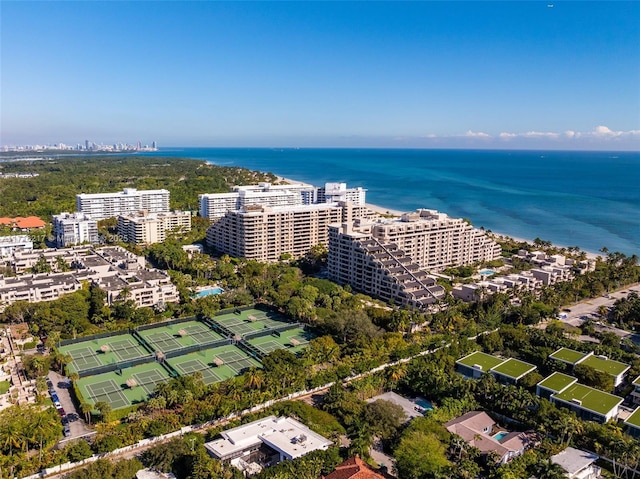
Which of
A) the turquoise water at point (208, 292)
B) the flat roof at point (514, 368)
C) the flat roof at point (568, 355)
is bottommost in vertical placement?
the flat roof at point (514, 368)

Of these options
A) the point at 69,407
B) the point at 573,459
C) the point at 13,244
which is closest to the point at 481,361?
the point at 573,459

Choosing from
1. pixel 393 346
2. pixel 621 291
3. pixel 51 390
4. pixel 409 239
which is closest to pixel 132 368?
pixel 51 390

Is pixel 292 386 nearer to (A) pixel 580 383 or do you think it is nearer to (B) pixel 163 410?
(B) pixel 163 410

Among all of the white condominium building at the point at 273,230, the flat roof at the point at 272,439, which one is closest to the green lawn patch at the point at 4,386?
the flat roof at the point at 272,439

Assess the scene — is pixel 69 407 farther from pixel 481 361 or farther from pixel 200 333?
pixel 481 361

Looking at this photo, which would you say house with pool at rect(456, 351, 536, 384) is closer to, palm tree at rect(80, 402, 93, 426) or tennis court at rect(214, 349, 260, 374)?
tennis court at rect(214, 349, 260, 374)

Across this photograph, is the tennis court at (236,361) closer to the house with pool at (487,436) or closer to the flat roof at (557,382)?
the house with pool at (487,436)
